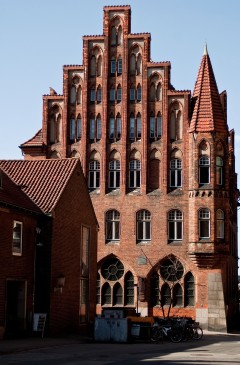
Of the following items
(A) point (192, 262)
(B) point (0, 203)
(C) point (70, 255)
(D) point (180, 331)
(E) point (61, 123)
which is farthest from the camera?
(E) point (61, 123)

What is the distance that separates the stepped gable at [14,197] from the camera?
34259 mm

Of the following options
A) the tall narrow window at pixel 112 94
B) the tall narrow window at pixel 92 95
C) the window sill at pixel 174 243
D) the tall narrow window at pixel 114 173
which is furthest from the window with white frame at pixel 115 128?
the window sill at pixel 174 243

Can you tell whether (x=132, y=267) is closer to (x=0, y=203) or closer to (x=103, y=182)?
(x=103, y=182)

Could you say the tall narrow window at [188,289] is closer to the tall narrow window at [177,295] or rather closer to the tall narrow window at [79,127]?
the tall narrow window at [177,295]

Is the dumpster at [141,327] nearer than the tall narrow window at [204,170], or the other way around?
the dumpster at [141,327]

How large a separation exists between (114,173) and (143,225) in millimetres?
4366

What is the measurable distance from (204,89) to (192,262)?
12.5 m

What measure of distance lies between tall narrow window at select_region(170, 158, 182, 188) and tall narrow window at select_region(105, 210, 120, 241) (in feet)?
15.2

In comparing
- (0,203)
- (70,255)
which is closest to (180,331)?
(70,255)

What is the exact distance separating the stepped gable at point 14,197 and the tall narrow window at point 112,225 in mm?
14912

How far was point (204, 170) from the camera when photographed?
5144 centimetres

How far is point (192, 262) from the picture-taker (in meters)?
51.1

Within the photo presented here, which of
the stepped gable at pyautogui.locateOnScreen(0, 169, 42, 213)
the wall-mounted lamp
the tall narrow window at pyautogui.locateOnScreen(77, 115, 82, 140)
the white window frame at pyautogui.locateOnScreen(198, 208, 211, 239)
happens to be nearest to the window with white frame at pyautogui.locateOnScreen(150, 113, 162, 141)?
the tall narrow window at pyautogui.locateOnScreen(77, 115, 82, 140)

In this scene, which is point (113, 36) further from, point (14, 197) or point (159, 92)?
point (14, 197)
